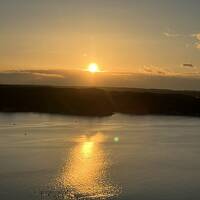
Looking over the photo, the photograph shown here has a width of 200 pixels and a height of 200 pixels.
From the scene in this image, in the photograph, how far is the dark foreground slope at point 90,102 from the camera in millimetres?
112188

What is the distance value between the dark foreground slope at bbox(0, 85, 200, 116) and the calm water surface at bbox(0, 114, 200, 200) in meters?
39.2

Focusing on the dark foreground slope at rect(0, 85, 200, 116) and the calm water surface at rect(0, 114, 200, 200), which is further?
the dark foreground slope at rect(0, 85, 200, 116)

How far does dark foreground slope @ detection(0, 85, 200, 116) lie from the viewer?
112188 mm

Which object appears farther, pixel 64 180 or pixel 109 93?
pixel 109 93

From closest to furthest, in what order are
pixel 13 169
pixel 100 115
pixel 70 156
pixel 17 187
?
1. pixel 17 187
2. pixel 13 169
3. pixel 70 156
4. pixel 100 115

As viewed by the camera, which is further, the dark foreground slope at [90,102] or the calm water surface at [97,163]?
the dark foreground slope at [90,102]

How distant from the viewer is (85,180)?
116 ft

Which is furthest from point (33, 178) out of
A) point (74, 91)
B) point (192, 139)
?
point (74, 91)

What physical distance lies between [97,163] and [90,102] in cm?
7411

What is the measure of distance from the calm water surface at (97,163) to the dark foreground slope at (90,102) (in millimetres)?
39226

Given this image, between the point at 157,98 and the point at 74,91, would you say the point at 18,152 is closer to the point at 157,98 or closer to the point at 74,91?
the point at 74,91

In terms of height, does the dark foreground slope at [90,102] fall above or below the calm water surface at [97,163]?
above

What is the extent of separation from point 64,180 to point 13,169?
19.4 ft

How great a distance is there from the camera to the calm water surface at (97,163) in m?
32.0
